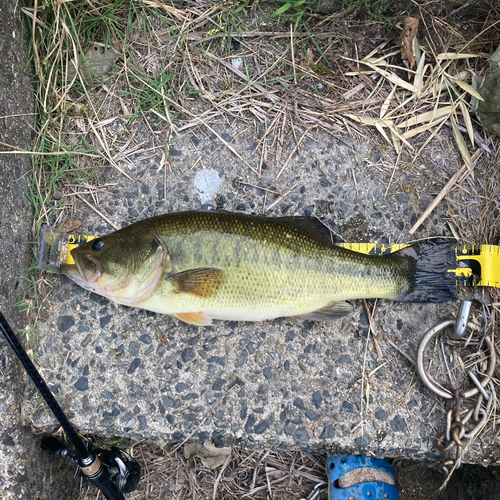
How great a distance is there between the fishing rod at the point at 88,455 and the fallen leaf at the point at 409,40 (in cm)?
345

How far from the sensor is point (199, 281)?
8.55 ft

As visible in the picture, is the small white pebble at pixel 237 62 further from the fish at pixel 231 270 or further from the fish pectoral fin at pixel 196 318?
the fish pectoral fin at pixel 196 318

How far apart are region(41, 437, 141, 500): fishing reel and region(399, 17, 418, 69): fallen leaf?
3718 millimetres

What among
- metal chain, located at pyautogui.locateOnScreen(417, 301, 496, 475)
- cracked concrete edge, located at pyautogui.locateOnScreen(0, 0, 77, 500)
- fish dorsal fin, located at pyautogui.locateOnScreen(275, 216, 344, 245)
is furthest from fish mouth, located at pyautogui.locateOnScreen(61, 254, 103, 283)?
metal chain, located at pyautogui.locateOnScreen(417, 301, 496, 475)

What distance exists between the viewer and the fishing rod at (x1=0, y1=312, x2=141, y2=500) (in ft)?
7.64

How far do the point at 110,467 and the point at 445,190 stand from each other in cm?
333

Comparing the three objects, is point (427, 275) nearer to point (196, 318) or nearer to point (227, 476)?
point (196, 318)

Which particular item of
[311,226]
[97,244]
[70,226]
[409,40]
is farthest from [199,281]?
[409,40]

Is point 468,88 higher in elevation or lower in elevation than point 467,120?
higher

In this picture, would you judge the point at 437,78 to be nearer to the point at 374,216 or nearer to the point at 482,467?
the point at 374,216

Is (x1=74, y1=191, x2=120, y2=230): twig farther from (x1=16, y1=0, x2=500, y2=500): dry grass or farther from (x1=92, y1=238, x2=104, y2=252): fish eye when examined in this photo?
(x1=92, y1=238, x2=104, y2=252): fish eye

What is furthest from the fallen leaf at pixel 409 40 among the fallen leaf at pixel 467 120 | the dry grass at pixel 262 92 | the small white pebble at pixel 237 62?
the small white pebble at pixel 237 62

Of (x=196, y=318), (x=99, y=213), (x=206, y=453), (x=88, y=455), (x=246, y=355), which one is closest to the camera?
(x=88, y=455)

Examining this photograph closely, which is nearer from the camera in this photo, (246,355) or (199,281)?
(199,281)
